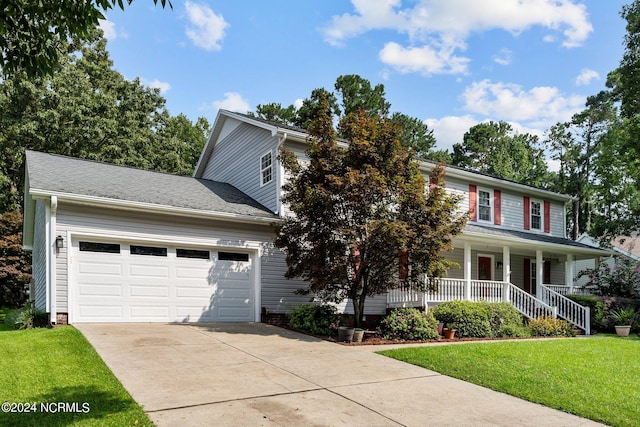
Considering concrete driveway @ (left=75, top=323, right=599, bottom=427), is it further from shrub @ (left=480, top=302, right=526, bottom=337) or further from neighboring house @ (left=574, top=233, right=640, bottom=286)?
neighboring house @ (left=574, top=233, right=640, bottom=286)

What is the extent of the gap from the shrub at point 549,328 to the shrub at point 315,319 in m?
6.41

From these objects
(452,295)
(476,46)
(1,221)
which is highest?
(476,46)

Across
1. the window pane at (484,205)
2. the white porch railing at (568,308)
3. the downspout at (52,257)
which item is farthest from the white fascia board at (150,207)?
the white porch railing at (568,308)

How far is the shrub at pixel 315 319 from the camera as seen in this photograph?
11758 mm

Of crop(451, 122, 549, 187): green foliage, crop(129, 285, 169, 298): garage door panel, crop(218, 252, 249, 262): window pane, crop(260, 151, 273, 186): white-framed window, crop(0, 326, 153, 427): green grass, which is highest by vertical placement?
crop(451, 122, 549, 187): green foliage

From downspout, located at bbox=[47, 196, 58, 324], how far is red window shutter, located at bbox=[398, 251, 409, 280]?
776 cm

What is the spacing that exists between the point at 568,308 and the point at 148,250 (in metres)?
14.0

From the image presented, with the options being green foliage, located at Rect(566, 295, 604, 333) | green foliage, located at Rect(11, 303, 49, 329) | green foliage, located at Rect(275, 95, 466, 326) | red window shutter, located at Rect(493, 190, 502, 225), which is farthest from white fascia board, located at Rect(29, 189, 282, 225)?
green foliage, located at Rect(566, 295, 604, 333)

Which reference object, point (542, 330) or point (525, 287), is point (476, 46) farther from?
point (525, 287)

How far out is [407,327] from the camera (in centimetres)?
1155

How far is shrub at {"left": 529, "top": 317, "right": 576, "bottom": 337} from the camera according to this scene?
46.8ft

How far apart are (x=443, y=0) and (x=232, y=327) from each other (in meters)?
8.79

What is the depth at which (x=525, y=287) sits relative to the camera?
21188 mm

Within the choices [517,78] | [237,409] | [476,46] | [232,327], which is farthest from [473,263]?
[237,409]
